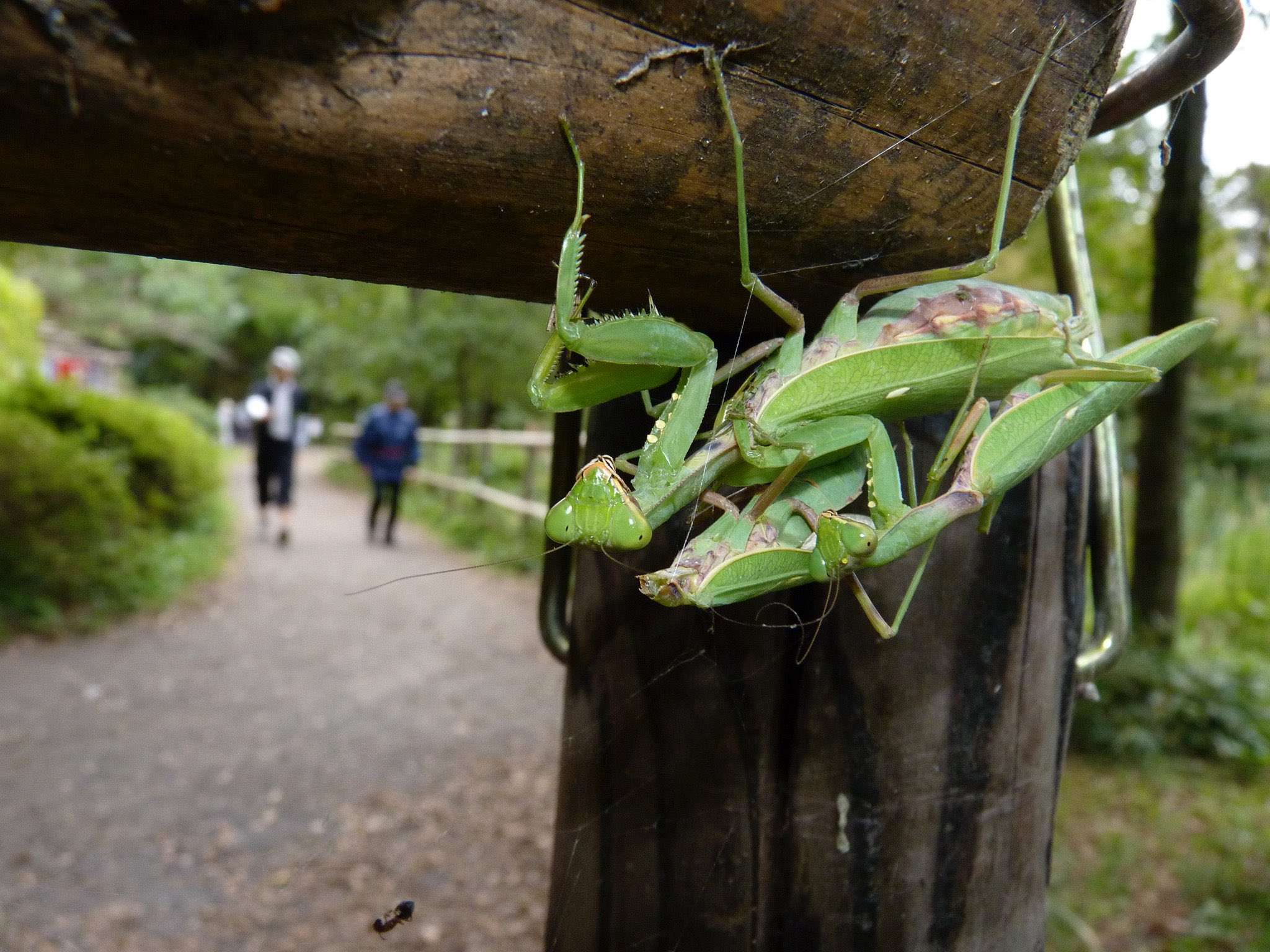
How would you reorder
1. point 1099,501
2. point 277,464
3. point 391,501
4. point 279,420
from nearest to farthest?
point 1099,501 < point 279,420 < point 277,464 < point 391,501

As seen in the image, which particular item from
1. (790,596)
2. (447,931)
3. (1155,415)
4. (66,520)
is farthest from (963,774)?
(66,520)

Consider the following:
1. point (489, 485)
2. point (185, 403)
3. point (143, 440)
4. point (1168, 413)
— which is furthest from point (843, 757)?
point (185, 403)

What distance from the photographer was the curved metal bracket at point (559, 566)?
146 centimetres

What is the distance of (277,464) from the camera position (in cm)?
1024

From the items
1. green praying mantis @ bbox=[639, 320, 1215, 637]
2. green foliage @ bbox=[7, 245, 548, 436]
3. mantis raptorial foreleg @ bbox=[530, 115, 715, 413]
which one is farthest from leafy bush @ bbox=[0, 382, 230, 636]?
green praying mantis @ bbox=[639, 320, 1215, 637]

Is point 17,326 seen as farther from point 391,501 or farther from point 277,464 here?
point 391,501

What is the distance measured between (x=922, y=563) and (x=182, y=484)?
32.0 ft

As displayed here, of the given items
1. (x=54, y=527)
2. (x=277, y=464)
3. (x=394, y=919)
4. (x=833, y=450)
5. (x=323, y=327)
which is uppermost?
(x=323, y=327)

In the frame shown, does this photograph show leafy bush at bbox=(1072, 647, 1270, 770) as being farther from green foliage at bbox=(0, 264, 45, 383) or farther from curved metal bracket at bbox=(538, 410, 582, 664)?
green foliage at bbox=(0, 264, 45, 383)

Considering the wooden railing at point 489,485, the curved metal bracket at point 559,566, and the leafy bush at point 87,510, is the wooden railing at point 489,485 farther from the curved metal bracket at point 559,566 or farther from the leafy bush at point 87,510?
the curved metal bracket at point 559,566

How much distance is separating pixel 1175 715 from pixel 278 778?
5.90 m

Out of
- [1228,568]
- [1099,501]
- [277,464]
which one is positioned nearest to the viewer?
[1099,501]

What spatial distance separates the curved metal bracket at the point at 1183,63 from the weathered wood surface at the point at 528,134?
19cm

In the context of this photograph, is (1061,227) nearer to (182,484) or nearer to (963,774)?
(963,774)
